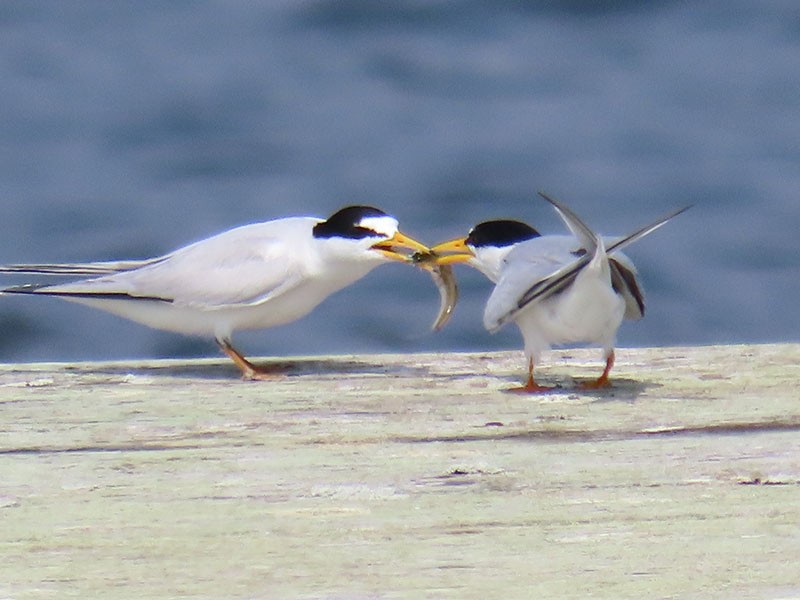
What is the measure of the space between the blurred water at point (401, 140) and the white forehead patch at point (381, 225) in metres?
4.44

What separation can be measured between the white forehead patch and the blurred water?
175 inches

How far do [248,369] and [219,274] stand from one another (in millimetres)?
755

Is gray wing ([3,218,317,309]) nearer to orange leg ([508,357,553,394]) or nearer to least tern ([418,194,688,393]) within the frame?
least tern ([418,194,688,393])

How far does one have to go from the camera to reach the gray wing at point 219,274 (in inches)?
223

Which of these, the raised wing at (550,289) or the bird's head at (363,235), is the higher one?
the bird's head at (363,235)

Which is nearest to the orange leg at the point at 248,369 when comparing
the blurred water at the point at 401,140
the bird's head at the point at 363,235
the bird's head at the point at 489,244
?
the bird's head at the point at 363,235

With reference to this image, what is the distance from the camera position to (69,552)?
3055mm

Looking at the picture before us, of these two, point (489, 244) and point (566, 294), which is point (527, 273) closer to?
point (566, 294)

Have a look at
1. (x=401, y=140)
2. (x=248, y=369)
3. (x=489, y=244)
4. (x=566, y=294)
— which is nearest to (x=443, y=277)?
(x=489, y=244)

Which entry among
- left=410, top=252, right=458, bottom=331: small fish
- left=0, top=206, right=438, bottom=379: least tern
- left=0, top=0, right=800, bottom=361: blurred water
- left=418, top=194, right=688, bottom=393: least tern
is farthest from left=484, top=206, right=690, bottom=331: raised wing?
left=0, top=0, right=800, bottom=361: blurred water

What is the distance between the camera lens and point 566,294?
5.06 meters

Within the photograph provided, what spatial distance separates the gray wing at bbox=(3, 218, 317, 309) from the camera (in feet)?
18.6

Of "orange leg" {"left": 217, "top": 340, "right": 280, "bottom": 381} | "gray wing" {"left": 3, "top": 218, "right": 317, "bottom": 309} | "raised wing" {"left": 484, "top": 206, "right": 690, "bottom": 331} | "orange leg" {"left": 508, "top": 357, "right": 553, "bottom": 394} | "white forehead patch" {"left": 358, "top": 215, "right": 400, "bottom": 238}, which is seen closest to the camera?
"orange leg" {"left": 508, "top": 357, "right": 553, "bottom": 394}

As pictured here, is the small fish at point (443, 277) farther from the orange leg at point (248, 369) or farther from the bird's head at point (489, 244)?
the orange leg at point (248, 369)
